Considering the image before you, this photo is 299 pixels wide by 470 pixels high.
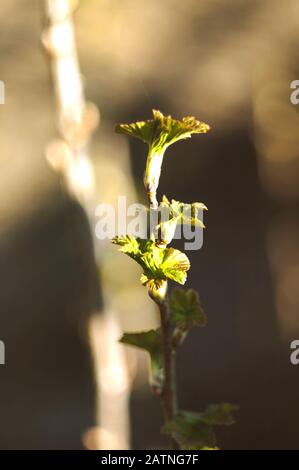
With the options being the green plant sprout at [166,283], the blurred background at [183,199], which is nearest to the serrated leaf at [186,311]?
the green plant sprout at [166,283]

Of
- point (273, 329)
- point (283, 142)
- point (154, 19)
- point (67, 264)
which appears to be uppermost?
point (154, 19)

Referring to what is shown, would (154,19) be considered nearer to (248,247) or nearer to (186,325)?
(248,247)

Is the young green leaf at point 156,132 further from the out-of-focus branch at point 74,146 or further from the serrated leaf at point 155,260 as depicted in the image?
the out-of-focus branch at point 74,146

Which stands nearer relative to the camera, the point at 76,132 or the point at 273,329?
the point at 76,132

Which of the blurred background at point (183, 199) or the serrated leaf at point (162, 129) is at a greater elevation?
the blurred background at point (183, 199)
